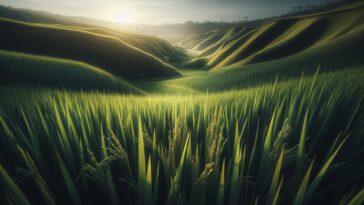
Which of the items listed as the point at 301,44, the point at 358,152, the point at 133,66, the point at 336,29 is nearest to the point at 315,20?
the point at 336,29

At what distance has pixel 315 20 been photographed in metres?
29.2

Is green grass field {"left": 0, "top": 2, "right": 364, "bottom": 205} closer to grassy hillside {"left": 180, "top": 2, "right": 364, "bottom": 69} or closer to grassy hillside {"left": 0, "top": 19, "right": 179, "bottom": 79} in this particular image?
grassy hillside {"left": 0, "top": 19, "right": 179, "bottom": 79}

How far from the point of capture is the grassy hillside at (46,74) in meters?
6.80

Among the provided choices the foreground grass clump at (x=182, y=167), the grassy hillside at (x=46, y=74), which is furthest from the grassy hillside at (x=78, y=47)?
the foreground grass clump at (x=182, y=167)

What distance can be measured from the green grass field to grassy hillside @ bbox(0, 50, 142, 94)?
5 centimetres

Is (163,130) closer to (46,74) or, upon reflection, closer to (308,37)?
(46,74)

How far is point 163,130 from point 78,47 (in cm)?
1962

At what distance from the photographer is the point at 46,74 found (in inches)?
282

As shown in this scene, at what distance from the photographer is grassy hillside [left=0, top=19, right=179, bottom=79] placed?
53.3ft

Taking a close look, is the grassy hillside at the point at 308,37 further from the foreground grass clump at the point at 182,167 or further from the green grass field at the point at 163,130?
the foreground grass clump at the point at 182,167

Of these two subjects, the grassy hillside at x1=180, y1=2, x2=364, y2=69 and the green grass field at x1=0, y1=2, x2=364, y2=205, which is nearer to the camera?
the green grass field at x1=0, y1=2, x2=364, y2=205

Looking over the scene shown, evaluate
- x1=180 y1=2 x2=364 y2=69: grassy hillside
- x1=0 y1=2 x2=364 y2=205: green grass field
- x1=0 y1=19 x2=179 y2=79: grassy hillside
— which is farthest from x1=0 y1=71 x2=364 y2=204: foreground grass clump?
x1=0 y1=19 x2=179 y2=79: grassy hillside

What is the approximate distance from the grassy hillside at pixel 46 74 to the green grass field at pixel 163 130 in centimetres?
5

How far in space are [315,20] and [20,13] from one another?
97.2 metres
